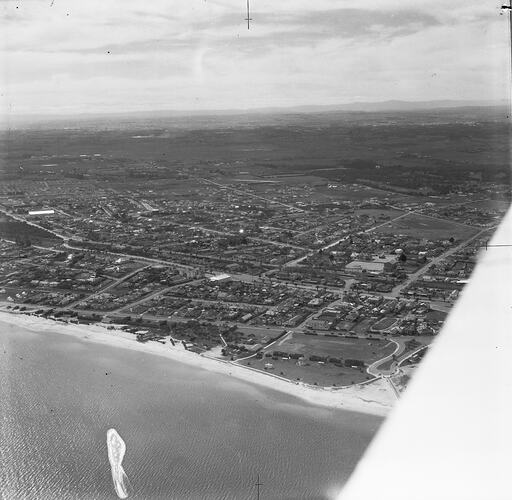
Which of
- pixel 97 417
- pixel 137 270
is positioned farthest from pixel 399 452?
pixel 137 270

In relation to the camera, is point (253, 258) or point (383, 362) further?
point (253, 258)

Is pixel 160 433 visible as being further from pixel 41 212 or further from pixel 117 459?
pixel 41 212

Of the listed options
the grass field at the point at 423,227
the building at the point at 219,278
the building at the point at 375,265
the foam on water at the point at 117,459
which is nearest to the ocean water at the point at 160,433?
the foam on water at the point at 117,459

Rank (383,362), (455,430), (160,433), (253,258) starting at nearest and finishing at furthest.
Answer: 1. (455,430)
2. (160,433)
3. (383,362)
4. (253,258)

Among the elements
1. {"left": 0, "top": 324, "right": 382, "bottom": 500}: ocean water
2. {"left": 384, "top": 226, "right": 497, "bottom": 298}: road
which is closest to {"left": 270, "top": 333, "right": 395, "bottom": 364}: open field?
{"left": 0, "top": 324, "right": 382, "bottom": 500}: ocean water

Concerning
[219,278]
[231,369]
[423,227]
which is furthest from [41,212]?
[423,227]

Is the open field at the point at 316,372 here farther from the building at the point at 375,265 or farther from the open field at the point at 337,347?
the building at the point at 375,265

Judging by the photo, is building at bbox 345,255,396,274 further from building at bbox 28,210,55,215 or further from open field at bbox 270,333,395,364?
building at bbox 28,210,55,215
